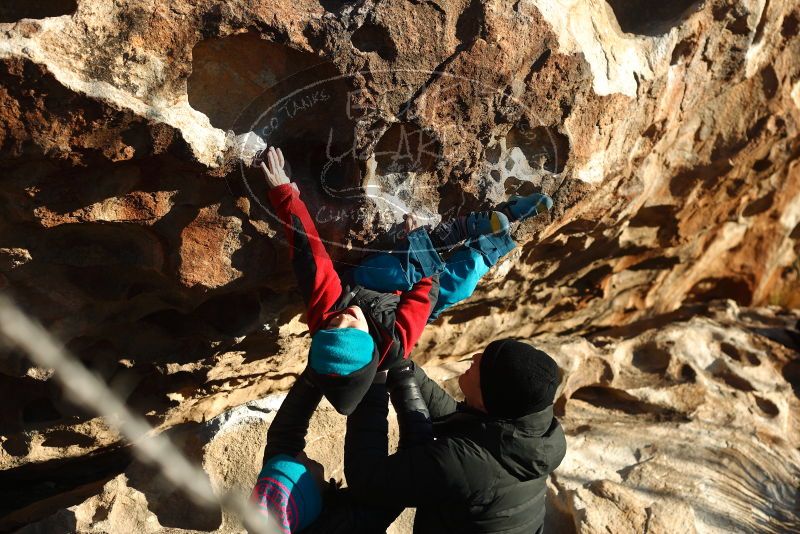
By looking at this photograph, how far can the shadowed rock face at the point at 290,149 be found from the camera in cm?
196

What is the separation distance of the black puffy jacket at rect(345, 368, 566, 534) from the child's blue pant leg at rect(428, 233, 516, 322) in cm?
56

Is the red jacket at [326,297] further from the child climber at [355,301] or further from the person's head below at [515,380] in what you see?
the person's head below at [515,380]

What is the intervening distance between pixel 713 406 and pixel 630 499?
2.95 feet

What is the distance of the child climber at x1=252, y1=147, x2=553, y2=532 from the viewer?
74.0 inches

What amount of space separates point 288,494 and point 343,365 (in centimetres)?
39

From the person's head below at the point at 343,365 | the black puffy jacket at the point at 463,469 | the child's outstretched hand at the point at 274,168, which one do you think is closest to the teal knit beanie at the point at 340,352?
the person's head below at the point at 343,365

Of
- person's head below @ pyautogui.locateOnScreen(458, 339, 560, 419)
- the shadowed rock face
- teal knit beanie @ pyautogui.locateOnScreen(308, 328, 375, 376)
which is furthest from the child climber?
person's head below @ pyautogui.locateOnScreen(458, 339, 560, 419)

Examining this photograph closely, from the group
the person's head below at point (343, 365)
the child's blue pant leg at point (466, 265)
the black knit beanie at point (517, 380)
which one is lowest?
the black knit beanie at point (517, 380)

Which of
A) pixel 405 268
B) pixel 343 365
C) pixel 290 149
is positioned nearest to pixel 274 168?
pixel 290 149

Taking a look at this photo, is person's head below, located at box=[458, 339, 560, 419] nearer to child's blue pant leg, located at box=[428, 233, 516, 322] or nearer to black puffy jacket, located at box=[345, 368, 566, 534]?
black puffy jacket, located at box=[345, 368, 566, 534]

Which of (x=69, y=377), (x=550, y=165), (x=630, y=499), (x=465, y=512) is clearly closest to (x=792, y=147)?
(x=550, y=165)

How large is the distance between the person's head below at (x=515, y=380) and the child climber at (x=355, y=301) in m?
0.30

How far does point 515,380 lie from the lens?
6.08 ft

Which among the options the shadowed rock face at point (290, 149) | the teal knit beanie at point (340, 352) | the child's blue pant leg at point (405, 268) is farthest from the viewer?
the child's blue pant leg at point (405, 268)
